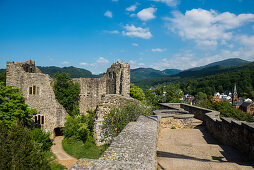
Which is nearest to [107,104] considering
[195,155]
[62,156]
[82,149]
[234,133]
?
[82,149]

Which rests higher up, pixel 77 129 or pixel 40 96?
pixel 40 96

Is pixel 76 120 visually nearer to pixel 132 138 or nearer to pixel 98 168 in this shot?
pixel 132 138

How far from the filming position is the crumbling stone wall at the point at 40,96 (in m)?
21.6

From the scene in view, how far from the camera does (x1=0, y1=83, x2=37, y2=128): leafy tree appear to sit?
17.7 m

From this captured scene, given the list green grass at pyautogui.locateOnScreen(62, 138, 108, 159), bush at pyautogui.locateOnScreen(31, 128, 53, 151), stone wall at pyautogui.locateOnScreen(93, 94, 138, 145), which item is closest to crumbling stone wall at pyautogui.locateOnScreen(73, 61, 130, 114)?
green grass at pyautogui.locateOnScreen(62, 138, 108, 159)

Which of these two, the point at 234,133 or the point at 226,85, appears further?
the point at 226,85

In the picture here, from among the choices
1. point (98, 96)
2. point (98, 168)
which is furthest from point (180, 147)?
point (98, 96)

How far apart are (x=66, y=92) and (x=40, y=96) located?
3404mm

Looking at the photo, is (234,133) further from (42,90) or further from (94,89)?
(42,90)

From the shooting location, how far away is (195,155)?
651cm

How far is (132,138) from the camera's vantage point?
5.12 metres

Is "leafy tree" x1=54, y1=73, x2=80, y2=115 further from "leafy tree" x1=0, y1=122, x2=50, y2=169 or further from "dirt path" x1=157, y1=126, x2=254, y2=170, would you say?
"dirt path" x1=157, y1=126, x2=254, y2=170

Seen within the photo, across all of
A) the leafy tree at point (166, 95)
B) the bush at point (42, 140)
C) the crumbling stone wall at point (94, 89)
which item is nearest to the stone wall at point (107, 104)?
the bush at point (42, 140)

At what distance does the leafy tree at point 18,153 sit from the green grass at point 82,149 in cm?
379
